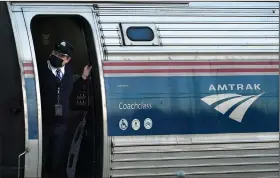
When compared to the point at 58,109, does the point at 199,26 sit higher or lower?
higher

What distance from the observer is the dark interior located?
5.48 metres

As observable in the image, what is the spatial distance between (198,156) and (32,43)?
215 cm

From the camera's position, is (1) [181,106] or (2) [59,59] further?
(2) [59,59]

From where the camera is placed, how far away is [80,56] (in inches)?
234

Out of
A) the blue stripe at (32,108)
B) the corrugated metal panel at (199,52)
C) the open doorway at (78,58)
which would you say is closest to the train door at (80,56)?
the open doorway at (78,58)

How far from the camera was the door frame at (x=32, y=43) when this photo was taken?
5109 millimetres

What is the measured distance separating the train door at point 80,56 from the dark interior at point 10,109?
0.92ft

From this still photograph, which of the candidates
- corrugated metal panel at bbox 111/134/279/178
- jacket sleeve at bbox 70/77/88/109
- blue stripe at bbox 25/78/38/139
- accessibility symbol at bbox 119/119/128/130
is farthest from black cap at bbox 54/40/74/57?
corrugated metal panel at bbox 111/134/279/178

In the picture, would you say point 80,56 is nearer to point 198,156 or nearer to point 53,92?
point 53,92

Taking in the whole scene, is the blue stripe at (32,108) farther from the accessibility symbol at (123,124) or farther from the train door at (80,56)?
the accessibility symbol at (123,124)

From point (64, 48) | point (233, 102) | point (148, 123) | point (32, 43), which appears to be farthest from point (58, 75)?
point (233, 102)

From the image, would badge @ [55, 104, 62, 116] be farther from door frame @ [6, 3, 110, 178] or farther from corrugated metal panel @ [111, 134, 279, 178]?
corrugated metal panel @ [111, 134, 279, 178]

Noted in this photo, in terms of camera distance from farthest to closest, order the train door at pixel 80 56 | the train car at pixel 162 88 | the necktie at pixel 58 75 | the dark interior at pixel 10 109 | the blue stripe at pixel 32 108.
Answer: the necktie at pixel 58 75 → the dark interior at pixel 10 109 → the train door at pixel 80 56 → the train car at pixel 162 88 → the blue stripe at pixel 32 108

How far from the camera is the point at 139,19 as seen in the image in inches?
212
